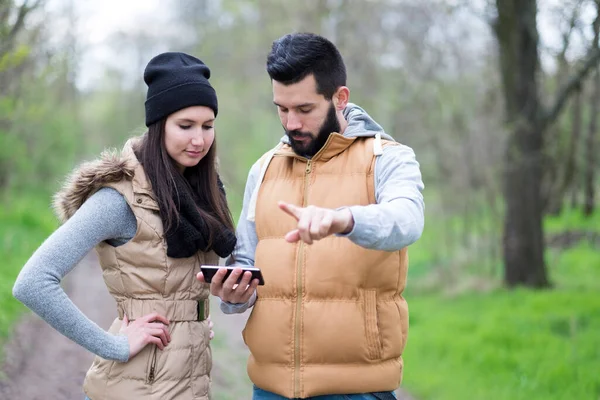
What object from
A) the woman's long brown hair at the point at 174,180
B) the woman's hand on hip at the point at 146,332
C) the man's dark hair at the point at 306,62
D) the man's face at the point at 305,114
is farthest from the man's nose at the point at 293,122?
the woman's hand on hip at the point at 146,332

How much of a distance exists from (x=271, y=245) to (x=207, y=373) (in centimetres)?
62

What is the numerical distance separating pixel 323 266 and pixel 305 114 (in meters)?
0.61

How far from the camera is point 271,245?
9.47 feet

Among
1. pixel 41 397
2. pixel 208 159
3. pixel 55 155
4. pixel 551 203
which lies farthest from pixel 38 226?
pixel 551 203

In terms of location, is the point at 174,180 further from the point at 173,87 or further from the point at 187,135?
the point at 173,87

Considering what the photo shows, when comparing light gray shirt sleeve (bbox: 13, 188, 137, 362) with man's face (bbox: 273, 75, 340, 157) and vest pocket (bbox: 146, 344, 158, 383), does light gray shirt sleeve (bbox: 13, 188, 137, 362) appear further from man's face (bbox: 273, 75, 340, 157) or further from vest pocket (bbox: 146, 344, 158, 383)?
man's face (bbox: 273, 75, 340, 157)

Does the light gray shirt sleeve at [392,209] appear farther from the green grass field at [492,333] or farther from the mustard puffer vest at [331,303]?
the green grass field at [492,333]

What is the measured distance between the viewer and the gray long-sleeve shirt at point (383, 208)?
7.75ft

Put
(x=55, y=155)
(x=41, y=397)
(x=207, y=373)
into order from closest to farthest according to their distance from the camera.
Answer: (x=207, y=373) < (x=41, y=397) < (x=55, y=155)

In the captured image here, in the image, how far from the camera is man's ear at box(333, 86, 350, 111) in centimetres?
297

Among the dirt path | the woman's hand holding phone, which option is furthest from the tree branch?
the woman's hand holding phone

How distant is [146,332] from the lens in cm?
284

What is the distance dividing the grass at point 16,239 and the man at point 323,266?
3.51 meters

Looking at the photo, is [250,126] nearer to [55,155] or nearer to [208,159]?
[55,155]
